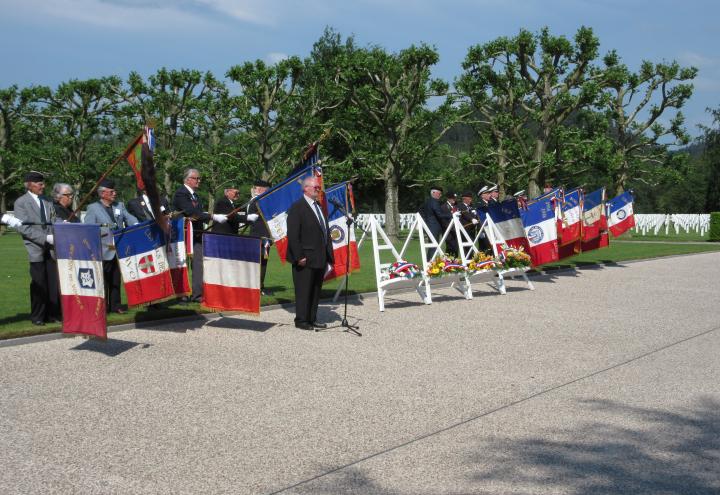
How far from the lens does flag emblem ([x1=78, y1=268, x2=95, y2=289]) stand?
7430 mm

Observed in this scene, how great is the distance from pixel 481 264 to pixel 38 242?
740cm

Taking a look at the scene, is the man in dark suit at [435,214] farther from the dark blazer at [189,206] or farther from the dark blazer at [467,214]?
the dark blazer at [189,206]

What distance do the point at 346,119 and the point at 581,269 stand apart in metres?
21.8

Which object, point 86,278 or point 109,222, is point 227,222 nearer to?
point 109,222

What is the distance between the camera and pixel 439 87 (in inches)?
1292

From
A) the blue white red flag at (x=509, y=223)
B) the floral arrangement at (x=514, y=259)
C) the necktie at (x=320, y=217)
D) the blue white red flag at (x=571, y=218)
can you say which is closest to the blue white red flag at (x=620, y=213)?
the blue white red flag at (x=571, y=218)

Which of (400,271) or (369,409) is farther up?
(400,271)

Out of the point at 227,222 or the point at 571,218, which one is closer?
the point at 227,222

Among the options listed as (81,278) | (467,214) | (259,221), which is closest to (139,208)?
(259,221)

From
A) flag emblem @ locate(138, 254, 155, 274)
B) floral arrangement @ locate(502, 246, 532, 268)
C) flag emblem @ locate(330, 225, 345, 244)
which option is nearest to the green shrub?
floral arrangement @ locate(502, 246, 532, 268)

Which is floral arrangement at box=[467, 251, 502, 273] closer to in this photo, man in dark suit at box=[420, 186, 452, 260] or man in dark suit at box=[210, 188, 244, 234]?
man in dark suit at box=[420, 186, 452, 260]

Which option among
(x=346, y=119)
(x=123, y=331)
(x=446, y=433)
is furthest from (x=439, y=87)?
(x=446, y=433)

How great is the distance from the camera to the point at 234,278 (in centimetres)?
920

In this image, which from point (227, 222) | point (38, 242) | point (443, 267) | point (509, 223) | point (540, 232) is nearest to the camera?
point (38, 242)
